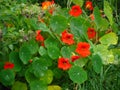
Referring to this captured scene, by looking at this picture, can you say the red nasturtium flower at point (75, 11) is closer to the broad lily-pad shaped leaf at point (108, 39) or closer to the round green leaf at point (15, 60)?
the broad lily-pad shaped leaf at point (108, 39)

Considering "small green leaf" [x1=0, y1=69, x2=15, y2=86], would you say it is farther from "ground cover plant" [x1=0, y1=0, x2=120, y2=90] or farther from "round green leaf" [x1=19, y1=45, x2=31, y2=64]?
"round green leaf" [x1=19, y1=45, x2=31, y2=64]

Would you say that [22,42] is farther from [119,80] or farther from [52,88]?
[119,80]

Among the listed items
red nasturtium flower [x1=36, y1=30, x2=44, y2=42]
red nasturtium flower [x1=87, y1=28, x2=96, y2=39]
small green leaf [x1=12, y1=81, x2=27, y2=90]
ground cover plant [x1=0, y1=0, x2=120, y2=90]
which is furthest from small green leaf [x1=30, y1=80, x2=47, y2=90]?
red nasturtium flower [x1=87, y1=28, x2=96, y2=39]

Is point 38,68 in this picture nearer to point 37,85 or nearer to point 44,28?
point 37,85

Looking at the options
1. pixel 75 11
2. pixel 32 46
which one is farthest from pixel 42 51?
pixel 75 11

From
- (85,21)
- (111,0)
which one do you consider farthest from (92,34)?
(111,0)

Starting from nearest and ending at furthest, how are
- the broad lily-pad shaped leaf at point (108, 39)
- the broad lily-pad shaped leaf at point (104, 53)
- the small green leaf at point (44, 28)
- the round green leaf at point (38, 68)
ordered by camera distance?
the round green leaf at point (38, 68)
the small green leaf at point (44, 28)
the broad lily-pad shaped leaf at point (104, 53)
the broad lily-pad shaped leaf at point (108, 39)

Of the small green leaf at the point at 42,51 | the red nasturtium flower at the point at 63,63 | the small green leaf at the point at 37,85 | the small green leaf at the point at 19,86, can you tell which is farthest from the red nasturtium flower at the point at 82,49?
the small green leaf at the point at 19,86
